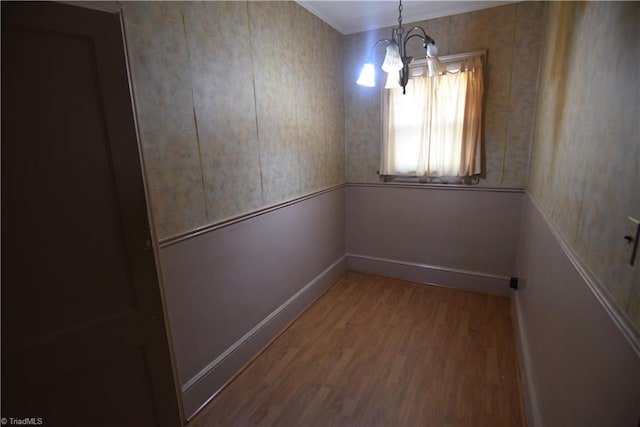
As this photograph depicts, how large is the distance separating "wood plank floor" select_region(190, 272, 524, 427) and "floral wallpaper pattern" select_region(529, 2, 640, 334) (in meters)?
1.14

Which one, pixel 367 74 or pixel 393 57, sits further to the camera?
pixel 367 74

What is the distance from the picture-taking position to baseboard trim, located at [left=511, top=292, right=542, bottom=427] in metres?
1.49

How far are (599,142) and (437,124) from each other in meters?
1.98

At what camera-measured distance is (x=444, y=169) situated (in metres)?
2.88

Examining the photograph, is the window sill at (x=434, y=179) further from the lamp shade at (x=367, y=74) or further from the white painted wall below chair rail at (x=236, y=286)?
the lamp shade at (x=367, y=74)

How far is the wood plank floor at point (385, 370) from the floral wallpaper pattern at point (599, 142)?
1.14 metres

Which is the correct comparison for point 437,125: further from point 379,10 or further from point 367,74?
point 367,74

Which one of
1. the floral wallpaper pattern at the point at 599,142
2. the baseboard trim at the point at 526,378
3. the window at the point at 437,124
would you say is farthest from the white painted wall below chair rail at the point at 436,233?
the floral wallpaper pattern at the point at 599,142

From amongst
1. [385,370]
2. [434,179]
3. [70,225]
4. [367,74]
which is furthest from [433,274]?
[70,225]

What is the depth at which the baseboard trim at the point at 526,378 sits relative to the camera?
1485 mm

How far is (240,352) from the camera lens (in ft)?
6.75

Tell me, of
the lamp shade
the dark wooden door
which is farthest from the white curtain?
the dark wooden door

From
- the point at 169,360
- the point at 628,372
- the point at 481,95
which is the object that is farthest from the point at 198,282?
the point at 481,95

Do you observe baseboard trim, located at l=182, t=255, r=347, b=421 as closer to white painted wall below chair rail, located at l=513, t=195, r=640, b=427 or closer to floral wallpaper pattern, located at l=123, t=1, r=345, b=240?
floral wallpaper pattern, located at l=123, t=1, r=345, b=240
